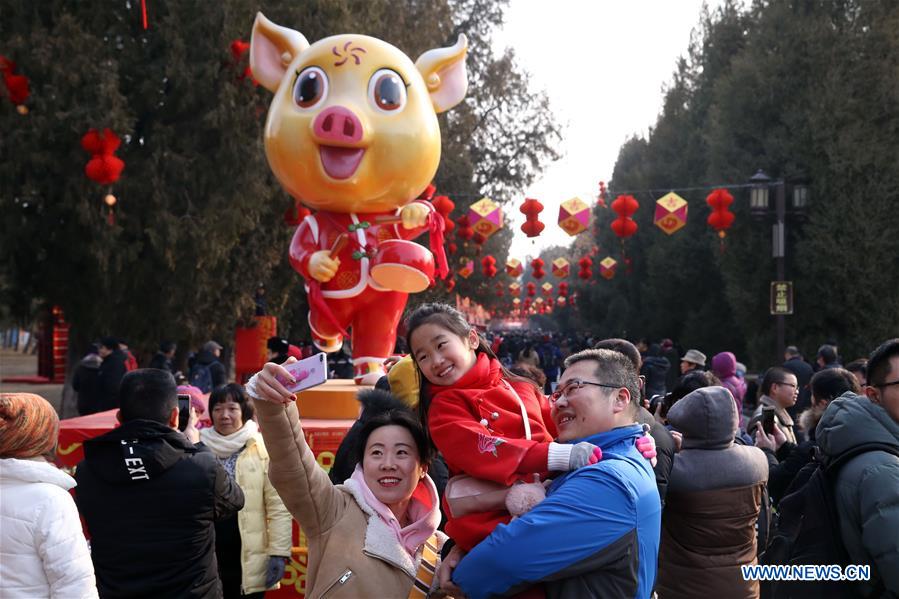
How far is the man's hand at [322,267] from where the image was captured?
25.2 feet

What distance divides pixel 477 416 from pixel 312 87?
5589 millimetres

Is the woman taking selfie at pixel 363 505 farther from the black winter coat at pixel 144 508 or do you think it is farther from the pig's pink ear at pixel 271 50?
the pig's pink ear at pixel 271 50

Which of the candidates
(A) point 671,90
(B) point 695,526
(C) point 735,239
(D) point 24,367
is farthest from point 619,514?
(D) point 24,367

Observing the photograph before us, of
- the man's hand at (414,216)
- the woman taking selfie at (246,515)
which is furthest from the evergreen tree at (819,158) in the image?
the woman taking selfie at (246,515)

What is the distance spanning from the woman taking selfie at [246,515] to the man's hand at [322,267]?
3.10 meters

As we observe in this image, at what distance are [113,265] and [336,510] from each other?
12.2 meters

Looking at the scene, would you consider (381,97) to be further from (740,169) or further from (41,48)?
(740,169)

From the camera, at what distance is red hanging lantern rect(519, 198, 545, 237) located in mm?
18203

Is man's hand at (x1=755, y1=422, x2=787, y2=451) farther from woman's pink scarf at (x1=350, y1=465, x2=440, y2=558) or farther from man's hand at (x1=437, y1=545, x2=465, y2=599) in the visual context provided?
man's hand at (x1=437, y1=545, x2=465, y2=599)

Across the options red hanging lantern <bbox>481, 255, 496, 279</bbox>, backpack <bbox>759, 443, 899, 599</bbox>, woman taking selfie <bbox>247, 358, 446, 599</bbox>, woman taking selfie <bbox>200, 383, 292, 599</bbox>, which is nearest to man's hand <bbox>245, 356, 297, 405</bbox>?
woman taking selfie <bbox>247, 358, 446, 599</bbox>

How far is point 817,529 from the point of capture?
9.55 feet

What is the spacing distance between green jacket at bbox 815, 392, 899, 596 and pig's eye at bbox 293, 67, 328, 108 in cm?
568

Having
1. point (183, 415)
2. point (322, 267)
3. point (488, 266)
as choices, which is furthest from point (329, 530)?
point (488, 266)

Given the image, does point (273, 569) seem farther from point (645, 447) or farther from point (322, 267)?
point (322, 267)
